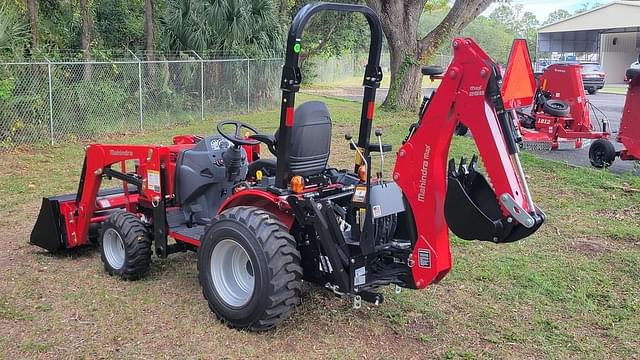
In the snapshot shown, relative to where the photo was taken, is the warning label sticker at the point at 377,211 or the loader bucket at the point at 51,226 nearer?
the warning label sticker at the point at 377,211

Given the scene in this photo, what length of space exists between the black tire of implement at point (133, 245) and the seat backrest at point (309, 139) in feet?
5.24

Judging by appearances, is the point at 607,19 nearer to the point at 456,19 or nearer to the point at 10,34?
the point at 456,19

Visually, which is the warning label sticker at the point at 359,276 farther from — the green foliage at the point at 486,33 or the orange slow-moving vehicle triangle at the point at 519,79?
the green foliage at the point at 486,33

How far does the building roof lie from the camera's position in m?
41.1

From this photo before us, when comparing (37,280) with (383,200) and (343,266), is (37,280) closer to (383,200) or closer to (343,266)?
(343,266)

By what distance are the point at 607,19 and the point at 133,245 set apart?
1772 inches

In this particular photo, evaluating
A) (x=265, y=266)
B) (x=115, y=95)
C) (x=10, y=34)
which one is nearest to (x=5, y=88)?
(x=10, y=34)

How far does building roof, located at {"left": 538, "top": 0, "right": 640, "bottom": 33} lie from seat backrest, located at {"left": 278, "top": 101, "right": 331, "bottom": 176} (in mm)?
42831

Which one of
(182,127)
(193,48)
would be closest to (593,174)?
(182,127)

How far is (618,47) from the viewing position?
43.3 m

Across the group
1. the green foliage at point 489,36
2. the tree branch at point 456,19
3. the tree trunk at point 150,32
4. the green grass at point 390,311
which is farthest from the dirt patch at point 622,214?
the green foliage at point 489,36

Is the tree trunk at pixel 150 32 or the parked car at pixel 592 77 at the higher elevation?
the tree trunk at pixel 150 32

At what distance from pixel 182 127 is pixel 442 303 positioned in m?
Result: 11.1

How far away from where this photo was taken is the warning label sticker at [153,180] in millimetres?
5070
